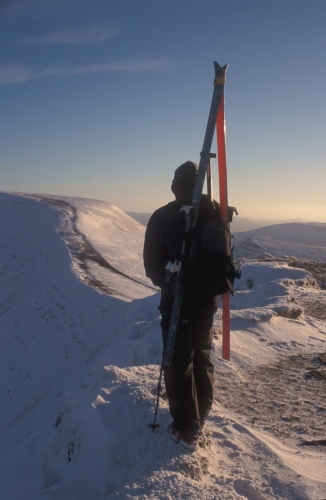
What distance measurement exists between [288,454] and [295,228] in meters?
89.5

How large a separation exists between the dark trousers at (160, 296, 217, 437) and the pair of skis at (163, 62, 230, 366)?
87 mm

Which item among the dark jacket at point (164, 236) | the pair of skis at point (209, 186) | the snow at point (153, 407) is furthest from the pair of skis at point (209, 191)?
the snow at point (153, 407)

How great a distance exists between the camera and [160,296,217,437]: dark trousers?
389cm

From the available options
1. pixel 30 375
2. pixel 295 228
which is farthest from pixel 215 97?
pixel 295 228

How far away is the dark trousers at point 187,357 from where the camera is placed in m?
3.89

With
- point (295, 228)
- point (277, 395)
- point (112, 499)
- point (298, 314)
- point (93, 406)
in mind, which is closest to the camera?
point (112, 499)

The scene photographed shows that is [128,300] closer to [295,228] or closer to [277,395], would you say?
[277,395]

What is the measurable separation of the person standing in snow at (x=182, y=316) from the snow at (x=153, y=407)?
24 centimetres

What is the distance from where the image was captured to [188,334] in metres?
3.91

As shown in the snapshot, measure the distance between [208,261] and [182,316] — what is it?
49cm

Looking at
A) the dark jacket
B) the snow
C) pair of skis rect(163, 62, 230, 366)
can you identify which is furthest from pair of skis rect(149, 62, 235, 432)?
the snow

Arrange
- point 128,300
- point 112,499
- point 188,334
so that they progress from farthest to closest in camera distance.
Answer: point 128,300 → point 188,334 → point 112,499

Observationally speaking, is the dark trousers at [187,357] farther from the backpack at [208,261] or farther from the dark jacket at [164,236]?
the dark jacket at [164,236]

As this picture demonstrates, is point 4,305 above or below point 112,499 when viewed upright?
below
